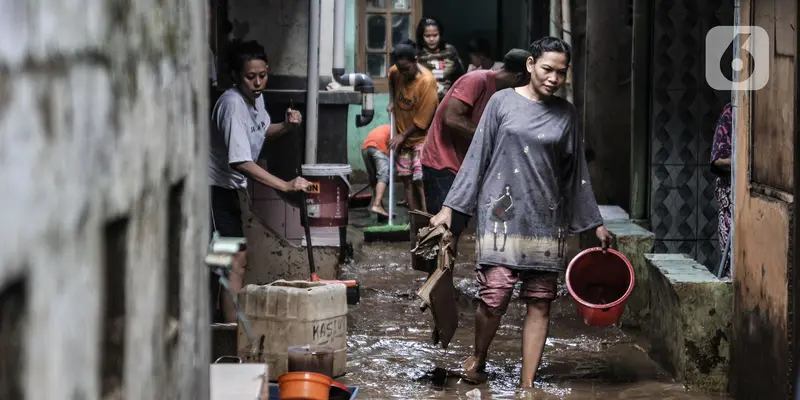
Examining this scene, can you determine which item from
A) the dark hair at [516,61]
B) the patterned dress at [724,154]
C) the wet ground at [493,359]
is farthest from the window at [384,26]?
the patterned dress at [724,154]

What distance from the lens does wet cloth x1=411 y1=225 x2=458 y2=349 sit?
670 cm

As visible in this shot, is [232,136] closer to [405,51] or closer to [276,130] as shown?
[276,130]

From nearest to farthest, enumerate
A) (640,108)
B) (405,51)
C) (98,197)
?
(98,197), (640,108), (405,51)

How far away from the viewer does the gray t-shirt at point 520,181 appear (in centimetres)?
661

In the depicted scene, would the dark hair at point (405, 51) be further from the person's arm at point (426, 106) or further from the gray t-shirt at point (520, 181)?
the gray t-shirt at point (520, 181)

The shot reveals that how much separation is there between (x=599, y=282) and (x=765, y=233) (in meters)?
1.21

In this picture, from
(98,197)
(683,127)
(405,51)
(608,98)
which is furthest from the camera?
(405,51)

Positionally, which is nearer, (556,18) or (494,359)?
(494,359)

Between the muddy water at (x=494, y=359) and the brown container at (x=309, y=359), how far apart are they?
38cm

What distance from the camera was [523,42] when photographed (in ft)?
67.3

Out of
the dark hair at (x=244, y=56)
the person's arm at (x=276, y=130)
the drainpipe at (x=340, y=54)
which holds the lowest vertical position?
the person's arm at (x=276, y=130)

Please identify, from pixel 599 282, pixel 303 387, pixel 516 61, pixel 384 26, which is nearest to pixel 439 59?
pixel 384 26

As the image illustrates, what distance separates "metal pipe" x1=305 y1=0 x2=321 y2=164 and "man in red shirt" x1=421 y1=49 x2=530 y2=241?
179cm

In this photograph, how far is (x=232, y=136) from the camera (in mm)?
7434
